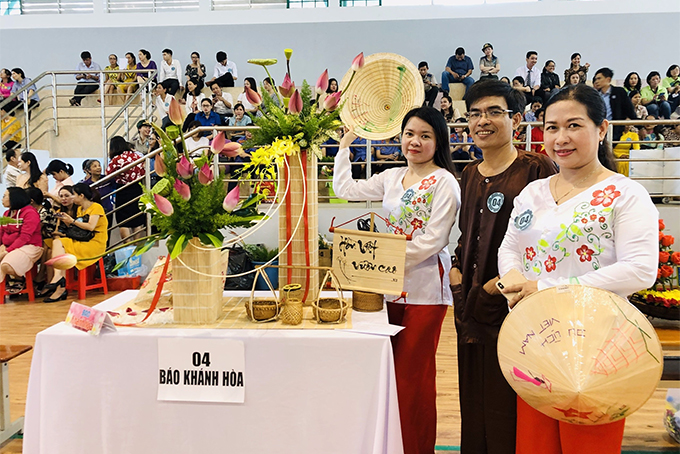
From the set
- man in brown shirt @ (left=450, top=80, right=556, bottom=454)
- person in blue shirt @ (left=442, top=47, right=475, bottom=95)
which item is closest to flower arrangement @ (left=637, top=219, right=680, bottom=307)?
man in brown shirt @ (left=450, top=80, right=556, bottom=454)

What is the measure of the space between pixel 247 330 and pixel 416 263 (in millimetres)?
606

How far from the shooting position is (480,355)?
1676mm

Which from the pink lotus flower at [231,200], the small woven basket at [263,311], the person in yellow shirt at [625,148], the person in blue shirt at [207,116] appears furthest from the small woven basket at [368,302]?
Result: the person in blue shirt at [207,116]

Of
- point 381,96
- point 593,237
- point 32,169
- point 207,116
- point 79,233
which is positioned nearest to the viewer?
point 593,237

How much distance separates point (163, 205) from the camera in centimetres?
129

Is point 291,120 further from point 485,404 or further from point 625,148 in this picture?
point 625,148

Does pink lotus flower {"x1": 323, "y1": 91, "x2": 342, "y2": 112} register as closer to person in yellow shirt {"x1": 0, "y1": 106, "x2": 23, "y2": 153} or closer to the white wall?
person in yellow shirt {"x1": 0, "y1": 106, "x2": 23, "y2": 153}

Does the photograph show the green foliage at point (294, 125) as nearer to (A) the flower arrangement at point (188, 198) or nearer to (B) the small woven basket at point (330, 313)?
(A) the flower arrangement at point (188, 198)

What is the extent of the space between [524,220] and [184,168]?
2.89 ft

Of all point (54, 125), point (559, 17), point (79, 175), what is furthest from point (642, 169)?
point (54, 125)

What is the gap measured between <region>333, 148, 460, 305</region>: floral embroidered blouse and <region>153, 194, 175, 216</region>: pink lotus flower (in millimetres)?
740

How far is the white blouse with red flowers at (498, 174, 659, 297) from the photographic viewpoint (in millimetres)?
1205

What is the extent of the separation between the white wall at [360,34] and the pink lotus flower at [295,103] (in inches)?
299

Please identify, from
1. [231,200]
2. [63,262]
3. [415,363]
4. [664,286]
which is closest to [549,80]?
[664,286]
